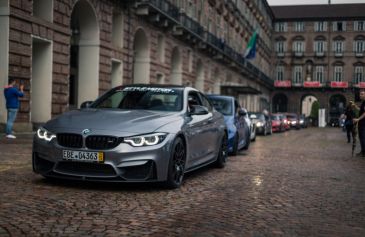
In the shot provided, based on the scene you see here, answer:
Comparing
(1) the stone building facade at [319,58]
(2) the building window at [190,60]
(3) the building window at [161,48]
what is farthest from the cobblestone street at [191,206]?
(1) the stone building facade at [319,58]

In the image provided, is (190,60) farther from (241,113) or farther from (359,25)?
(359,25)

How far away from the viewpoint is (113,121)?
22.0ft

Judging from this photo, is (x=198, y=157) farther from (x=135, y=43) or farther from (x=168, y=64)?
(x=168, y=64)

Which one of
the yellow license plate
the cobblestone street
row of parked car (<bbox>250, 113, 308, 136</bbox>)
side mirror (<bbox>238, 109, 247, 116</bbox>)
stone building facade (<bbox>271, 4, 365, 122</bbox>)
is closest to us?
the cobblestone street

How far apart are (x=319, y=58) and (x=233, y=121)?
72867 millimetres

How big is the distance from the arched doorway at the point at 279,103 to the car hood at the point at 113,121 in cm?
7763

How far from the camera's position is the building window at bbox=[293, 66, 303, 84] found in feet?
271

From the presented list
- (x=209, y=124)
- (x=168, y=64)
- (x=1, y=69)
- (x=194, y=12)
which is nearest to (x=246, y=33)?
(x=194, y=12)

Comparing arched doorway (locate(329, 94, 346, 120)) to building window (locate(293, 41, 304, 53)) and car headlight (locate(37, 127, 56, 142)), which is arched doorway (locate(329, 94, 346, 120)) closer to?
building window (locate(293, 41, 304, 53))

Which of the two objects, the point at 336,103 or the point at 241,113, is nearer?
the point at 241,113

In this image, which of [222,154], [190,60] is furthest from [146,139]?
[190,60]

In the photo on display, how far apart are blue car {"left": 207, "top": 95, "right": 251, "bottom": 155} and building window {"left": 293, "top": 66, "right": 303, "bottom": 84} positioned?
6968 centimetres

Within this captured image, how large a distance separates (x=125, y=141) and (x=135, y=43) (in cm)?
2150

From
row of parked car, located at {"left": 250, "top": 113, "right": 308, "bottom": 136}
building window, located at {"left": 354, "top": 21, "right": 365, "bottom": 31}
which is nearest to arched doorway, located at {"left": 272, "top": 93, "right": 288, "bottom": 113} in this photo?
building window, located at {"left": 354, "top": 21, "right": 365, "bottom": 31}
